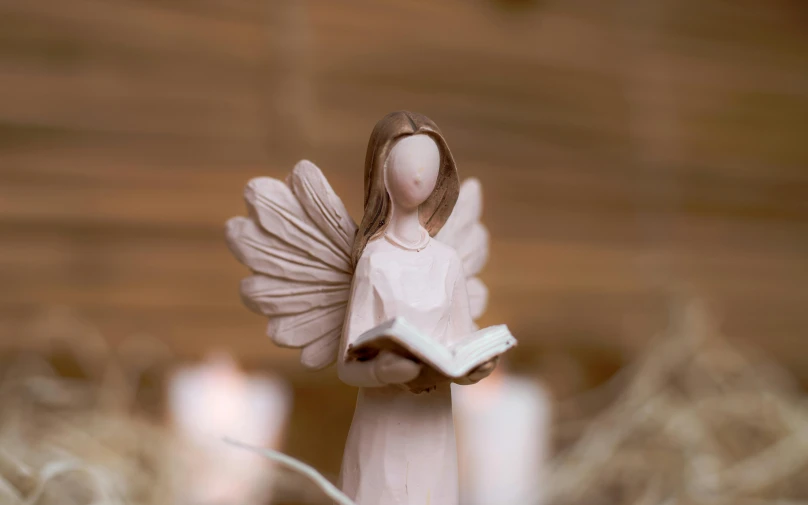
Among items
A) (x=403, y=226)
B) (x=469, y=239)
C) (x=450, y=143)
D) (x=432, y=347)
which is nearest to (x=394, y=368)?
(x=432, y=347)

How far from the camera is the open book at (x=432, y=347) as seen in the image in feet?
1.98

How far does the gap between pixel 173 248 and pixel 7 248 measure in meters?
0.34

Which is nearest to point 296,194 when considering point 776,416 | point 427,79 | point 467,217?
point 467,217

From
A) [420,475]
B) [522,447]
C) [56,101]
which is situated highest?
[56,101]

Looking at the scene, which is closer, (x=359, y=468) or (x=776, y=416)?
(x=359, y=468)

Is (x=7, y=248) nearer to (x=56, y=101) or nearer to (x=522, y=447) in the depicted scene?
(x=56, y=101)

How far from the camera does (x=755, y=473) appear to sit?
129cm

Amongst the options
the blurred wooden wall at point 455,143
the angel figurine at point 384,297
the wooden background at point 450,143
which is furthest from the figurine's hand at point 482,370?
the blurred wooden wall at point 455,143

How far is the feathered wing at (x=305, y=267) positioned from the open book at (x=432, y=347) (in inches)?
4.6

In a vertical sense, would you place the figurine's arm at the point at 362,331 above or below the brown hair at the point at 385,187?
below

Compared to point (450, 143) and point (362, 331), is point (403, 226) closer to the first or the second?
point (362, 331)

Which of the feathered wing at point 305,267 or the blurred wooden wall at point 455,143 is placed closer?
the feathered wing at point 305,267

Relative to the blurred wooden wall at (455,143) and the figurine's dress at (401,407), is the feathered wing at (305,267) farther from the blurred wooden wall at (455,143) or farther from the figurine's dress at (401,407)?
the blurred wooden wall at (455,143)

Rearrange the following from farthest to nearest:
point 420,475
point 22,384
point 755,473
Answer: point 22,384
point 755,473
point 420,475
